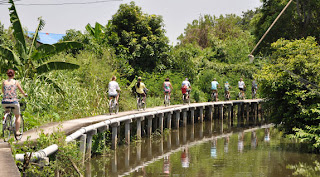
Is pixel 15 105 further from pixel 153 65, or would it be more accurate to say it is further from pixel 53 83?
pixel 153 65

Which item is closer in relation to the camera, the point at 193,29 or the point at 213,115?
the point at 213,115

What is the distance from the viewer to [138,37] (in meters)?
29.8

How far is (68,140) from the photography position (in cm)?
1147

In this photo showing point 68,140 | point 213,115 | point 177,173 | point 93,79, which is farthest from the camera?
point 213,115

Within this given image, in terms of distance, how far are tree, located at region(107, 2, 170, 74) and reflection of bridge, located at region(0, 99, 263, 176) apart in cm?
427

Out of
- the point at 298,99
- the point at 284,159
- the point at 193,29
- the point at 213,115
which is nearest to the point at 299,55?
the point at 298,99

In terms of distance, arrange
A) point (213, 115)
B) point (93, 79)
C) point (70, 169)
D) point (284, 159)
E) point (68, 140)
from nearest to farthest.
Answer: point (70, 169) → point (68, 140) → point (284, 159) → point (93, 79) → point (213, 115)

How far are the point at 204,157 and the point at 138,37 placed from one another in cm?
1488

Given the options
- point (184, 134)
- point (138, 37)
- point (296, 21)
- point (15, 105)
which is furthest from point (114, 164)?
point (296, 21)

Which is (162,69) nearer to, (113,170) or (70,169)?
(113,170)

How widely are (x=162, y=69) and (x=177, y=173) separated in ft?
58.1

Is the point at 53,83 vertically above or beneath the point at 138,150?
above

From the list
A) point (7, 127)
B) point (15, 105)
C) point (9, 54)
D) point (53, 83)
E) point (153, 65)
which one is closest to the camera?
point (15, 105)

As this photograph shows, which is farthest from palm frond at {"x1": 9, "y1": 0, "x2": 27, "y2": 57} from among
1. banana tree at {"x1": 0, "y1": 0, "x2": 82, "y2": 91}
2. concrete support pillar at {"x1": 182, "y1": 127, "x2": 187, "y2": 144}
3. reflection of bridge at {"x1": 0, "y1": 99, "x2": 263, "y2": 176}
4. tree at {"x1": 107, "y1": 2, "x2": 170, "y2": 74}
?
tree at {"x1": 107, "y1": 2, "x2": 170, "y2": 74}
